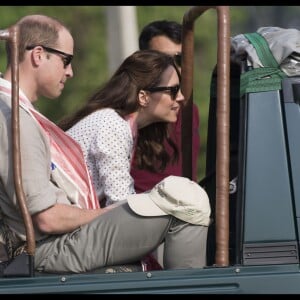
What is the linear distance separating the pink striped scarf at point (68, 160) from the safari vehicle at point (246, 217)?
0.26 m

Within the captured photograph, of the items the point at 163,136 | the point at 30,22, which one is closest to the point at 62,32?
the point at 30,22

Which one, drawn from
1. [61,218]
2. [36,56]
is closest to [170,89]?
[36,56]

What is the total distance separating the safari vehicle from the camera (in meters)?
3.65

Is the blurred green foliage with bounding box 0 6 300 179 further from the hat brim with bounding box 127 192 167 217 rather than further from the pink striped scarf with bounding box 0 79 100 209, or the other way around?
the hat brim with bounding box 127 192 167 217

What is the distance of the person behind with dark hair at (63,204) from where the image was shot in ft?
12.8

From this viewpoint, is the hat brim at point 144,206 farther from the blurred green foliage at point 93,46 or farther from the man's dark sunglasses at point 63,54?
the blurred green foliage at point 93,46

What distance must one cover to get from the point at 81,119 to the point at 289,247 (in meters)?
1.32

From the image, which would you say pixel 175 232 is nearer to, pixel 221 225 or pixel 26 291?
pixel 221 225

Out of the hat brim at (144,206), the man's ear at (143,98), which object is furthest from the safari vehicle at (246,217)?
the man's ear at (143,98)

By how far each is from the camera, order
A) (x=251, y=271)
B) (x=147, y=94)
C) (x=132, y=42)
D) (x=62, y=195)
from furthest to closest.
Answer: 1. (x=132, y=42)
2. (x=147, y=94)
3. (x=62, y=195)
4. (x=251, y=271)

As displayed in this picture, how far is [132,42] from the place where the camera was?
12898mm

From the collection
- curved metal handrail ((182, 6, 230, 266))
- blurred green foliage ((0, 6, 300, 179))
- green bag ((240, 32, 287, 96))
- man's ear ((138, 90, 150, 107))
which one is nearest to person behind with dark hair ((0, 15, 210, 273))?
curved metal handrail ((182, 6, 230, 266))

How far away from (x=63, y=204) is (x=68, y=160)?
0.72 feet

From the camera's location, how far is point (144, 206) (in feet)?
12.8
